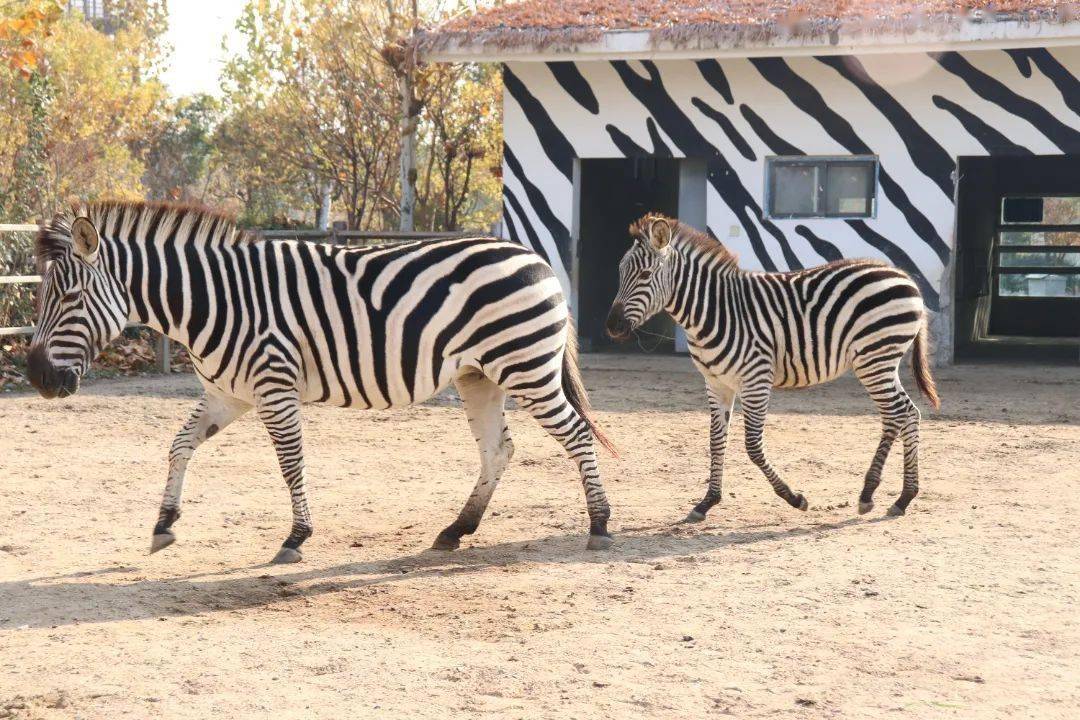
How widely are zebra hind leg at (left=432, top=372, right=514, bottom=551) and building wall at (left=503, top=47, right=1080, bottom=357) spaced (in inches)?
345

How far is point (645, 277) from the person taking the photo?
7145 mm

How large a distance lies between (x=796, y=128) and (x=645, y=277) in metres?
8.10

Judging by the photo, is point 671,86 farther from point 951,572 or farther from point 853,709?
point 853,709

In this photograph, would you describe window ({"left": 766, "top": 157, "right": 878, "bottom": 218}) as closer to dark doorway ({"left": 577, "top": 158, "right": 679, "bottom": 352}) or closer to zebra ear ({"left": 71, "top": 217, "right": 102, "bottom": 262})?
dark doorway ({"left": 577, "top": 158, "right": 679, "bottom": 352})

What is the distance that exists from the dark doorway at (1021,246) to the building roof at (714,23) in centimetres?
500

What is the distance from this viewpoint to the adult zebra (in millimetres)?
5887

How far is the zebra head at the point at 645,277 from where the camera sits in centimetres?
713

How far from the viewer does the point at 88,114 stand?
30.8 metres

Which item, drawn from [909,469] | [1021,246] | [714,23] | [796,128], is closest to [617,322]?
[909,469]

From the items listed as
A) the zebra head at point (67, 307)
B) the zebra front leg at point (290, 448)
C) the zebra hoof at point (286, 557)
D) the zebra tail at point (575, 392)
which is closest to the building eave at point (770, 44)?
the zebra tail at point (575, 392)

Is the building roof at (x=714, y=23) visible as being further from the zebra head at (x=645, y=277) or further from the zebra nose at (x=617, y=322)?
the zebra nose at (x=617, y=322)

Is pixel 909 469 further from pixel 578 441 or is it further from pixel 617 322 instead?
pixel 578 441

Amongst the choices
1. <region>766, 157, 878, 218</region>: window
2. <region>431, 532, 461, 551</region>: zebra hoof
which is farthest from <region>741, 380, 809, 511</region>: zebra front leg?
<region>766, 157, 878, 218</region>: window

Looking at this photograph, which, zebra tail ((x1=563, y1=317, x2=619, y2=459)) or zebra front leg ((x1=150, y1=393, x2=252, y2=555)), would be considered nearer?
zebra front leg ((x1=150, y1=393, x2=252, y2=555))
